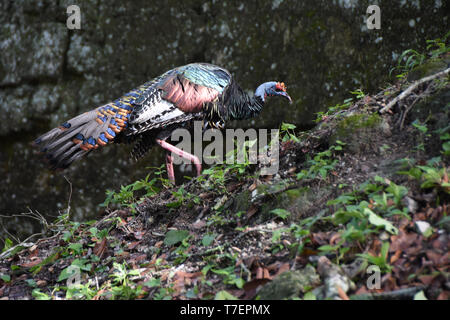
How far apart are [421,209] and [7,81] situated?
488 centimetres

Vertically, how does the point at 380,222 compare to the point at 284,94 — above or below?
below

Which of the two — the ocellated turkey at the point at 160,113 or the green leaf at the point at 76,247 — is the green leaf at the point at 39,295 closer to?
the green leaf at the point at 76,247

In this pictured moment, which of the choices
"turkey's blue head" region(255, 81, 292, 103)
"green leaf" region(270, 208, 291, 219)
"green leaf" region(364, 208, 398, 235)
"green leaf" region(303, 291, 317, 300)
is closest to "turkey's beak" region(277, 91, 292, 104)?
"turkey's blue head" region(255, 81, 292, 103)

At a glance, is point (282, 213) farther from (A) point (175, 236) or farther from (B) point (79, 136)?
(B) point (79, 136)

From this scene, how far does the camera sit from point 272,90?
4594 millimetres

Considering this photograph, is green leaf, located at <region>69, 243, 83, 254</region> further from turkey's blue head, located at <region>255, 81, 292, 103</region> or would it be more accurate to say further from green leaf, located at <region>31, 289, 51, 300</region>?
turkey's blue head, located at <region>255, 81, 292, 103</region>

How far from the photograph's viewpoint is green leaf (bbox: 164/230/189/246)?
2.89 m

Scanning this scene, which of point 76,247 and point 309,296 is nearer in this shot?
point 309,296

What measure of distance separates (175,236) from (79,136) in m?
1.41

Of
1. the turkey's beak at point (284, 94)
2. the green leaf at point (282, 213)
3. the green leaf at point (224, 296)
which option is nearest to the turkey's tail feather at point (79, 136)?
the turkey's beak at point (284, 94)

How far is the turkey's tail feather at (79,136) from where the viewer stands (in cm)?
368

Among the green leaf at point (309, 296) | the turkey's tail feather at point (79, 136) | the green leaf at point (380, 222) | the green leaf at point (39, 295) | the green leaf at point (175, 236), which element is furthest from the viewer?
the turkey's tail feather at point (79, 136)

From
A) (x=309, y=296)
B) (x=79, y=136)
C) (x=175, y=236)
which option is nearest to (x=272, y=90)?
(x=79, y=136)

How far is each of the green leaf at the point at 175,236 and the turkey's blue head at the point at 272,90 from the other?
2.13 m
